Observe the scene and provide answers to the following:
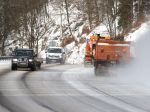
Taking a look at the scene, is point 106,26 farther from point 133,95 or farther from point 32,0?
point 133,95

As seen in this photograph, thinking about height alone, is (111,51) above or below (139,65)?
above

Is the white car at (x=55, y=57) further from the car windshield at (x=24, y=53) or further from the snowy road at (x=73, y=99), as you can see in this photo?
the snowy road at (x=73, y=99)

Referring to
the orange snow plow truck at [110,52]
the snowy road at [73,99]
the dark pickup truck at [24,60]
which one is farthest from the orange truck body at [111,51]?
the snowy road at [73,99]

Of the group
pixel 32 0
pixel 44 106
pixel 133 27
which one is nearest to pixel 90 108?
pixel 44 106

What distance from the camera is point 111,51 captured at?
3578 cm

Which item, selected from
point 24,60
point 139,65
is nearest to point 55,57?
point 24,60

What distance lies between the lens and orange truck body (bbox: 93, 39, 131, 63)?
35.3 metres

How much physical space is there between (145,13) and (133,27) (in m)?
4.86

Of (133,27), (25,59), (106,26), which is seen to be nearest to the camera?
(25,59)

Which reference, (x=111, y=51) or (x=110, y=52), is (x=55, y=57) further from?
(x=110, y=52)

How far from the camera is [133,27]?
65875mm

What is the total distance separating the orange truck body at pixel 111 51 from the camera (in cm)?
3531

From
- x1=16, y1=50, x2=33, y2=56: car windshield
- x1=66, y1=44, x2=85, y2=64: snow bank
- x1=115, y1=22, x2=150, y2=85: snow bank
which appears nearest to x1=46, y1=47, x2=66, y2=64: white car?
x1=66, y1=44, x2=85, y2=64: snow bank

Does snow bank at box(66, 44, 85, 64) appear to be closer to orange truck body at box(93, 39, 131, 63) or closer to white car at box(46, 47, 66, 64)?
white car at box(46, 47, 66, 64)
